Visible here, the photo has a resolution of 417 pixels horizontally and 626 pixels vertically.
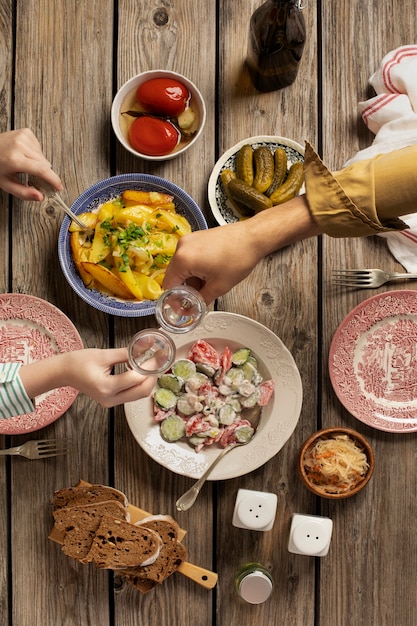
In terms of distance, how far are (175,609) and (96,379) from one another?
2.21 ft

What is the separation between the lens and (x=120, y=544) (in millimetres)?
1393

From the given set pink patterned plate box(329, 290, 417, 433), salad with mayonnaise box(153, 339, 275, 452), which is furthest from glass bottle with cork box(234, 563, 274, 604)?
pink patterned plate box(329, 290, 417, 433)

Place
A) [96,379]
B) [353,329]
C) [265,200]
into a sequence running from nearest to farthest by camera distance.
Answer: [96,379] → [265,200] → [353,329]

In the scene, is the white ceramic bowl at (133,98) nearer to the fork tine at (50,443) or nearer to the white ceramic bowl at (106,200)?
the white ceramic bowl at (106,200)

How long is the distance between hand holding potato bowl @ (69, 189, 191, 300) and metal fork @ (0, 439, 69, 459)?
1.19 feet

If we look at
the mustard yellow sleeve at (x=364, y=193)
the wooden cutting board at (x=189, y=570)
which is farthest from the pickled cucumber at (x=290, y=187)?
the wooden cutting board at (x=189, y=570)

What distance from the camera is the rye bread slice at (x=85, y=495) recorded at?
142 cm

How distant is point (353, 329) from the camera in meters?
1.45

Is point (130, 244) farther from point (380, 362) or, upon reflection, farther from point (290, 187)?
point (380, 362)

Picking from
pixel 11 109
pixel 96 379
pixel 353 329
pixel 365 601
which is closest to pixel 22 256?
pixel 11 109

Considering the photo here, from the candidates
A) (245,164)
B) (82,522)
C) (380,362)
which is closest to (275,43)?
(245,164)

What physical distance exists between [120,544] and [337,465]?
50 cm

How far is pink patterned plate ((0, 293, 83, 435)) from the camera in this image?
4.58ft

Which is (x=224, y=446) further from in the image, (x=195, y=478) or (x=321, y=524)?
(x=321, y=524)
